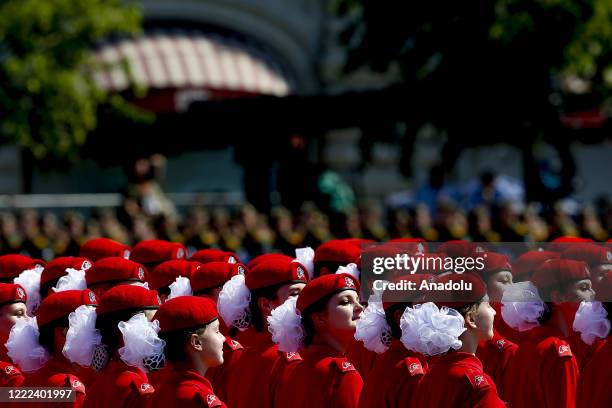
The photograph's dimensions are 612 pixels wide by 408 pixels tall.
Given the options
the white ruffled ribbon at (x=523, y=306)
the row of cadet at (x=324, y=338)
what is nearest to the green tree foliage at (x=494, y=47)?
the row of cadet at (x=324, y=338)

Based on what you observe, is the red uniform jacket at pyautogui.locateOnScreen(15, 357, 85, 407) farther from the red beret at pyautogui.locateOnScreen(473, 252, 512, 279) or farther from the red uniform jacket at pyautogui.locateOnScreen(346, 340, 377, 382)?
the red beret at pyautogui.locateOnScreen(473, 252, 512, 279)

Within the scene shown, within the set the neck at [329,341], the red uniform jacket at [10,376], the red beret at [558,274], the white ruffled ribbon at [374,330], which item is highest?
the red beret at [558,274]

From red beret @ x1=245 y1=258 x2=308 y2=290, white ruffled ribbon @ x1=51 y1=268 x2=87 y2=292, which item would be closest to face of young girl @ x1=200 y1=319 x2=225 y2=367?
red beret @ x1=245 y1=258 x2=308 y2=290

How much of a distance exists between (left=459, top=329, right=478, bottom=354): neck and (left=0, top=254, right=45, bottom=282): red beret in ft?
13.7

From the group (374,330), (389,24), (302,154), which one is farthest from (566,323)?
(389,24)

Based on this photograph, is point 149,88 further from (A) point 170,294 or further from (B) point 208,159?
(A) point 170,294

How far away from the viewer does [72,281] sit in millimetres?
7996

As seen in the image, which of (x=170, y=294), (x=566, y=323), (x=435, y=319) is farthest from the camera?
(x=170, y=294)

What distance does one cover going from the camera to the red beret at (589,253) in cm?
762

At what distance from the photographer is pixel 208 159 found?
24828mm

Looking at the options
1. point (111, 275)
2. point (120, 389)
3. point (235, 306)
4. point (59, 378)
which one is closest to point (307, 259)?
point (111, 275)

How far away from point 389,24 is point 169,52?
1007 centimetres

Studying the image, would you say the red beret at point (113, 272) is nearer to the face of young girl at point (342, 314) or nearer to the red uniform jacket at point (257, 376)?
the red uniform jacket at point (257, 376)

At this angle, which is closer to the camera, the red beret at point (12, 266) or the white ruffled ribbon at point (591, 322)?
the white ruffled ribbon at point (591, 322)
